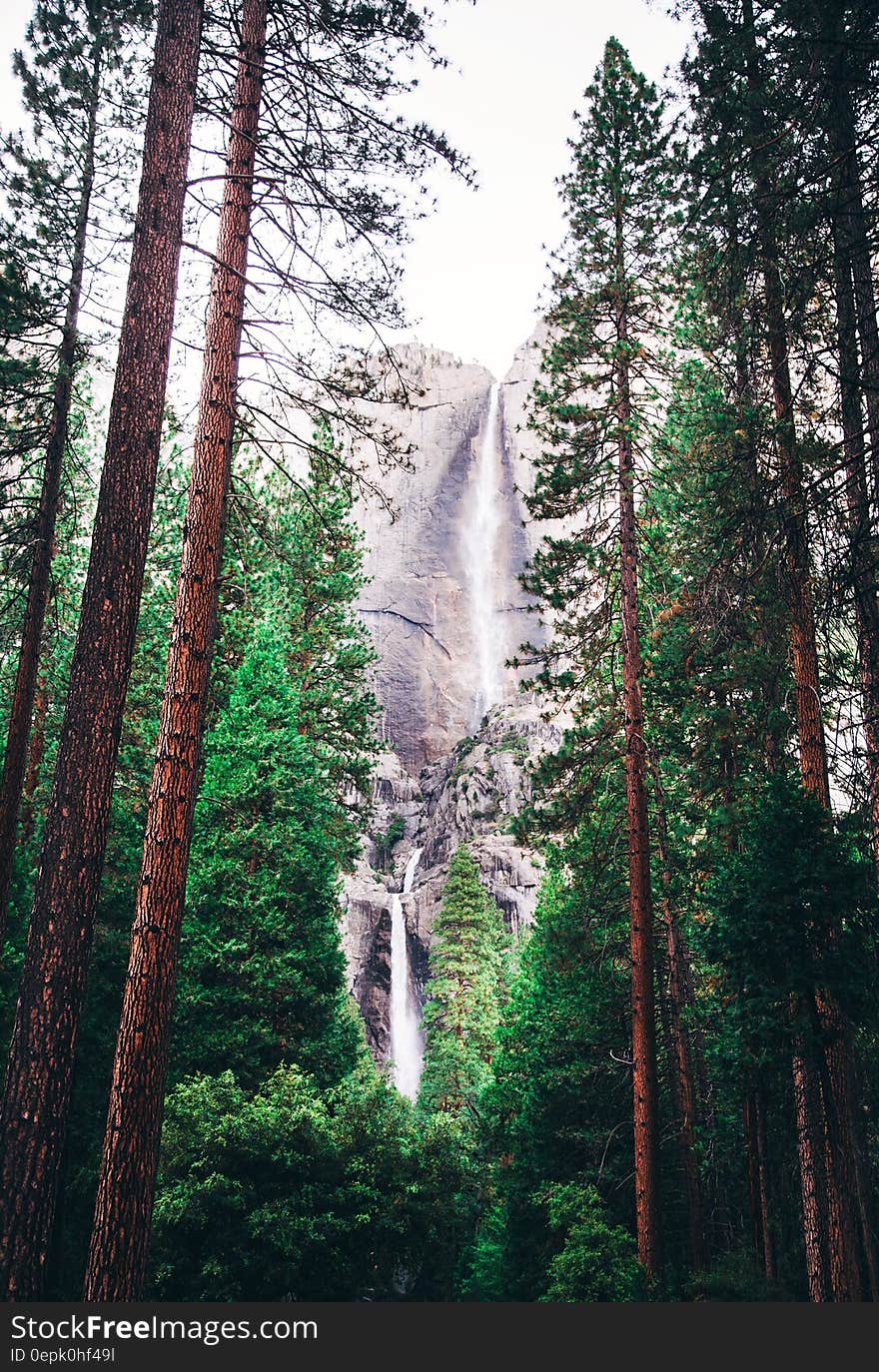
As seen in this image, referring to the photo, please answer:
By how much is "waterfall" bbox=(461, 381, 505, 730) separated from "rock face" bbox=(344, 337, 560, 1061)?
0.30 ft

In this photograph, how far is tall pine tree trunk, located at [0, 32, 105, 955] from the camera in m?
8.62

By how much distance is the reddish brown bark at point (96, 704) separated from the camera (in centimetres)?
390

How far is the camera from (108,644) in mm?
4641

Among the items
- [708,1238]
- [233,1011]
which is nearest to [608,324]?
[233,1011]

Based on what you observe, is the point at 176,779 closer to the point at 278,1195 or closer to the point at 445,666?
the point at 278,1195

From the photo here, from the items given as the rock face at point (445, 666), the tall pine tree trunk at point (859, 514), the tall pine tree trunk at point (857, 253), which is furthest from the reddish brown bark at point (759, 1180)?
the rock face at point (445, 666)

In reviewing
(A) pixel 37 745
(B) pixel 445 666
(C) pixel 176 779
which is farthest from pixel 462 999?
(B) pixel 445 666

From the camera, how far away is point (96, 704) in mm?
4570

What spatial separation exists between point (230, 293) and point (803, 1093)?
27.1 ft

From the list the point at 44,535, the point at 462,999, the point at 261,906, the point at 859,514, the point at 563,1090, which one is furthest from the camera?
the point at 462,999

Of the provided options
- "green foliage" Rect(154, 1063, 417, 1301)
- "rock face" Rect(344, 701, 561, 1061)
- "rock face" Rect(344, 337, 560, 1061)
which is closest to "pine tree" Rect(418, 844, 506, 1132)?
"rock face" Rect(344, 701, 561, 1061)

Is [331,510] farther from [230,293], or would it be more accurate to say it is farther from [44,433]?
[230,293]

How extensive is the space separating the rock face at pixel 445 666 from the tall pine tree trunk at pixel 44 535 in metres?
32.3

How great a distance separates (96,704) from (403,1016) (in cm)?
3791
